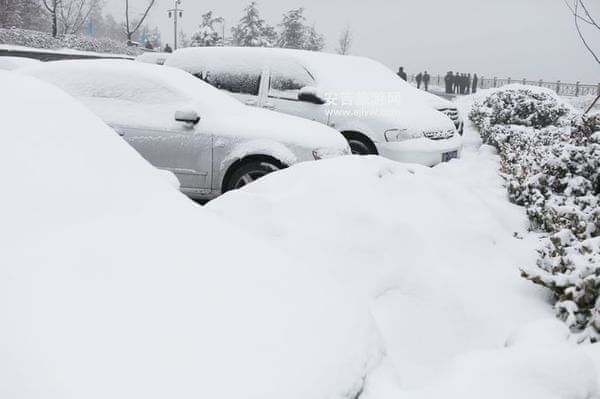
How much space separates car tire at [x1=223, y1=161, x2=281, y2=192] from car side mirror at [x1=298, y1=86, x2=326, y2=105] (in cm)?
201

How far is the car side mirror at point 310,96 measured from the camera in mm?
7500

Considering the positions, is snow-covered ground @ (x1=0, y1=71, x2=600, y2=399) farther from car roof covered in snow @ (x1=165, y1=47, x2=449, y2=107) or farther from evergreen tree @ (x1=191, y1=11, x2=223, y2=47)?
evergreen tree @ (x1=191, y1=11, x2=223, y2=47)

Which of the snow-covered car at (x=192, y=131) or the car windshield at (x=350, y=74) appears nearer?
the snow-covered car at (x=192, y=131)

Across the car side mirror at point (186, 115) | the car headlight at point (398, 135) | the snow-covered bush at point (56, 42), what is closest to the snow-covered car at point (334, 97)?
the car headlight at point (398, 135)

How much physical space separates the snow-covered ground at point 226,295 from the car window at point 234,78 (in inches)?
164

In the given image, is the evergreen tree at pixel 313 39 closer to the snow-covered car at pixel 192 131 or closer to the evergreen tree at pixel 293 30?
the evergreen tree at pixel 293 30

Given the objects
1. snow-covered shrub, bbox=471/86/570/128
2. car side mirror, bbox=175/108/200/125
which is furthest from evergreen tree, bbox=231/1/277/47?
car side mirror, bbox=175/108/200/125

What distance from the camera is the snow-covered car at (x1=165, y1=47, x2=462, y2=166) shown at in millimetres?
7332

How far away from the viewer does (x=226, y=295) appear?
1.93m

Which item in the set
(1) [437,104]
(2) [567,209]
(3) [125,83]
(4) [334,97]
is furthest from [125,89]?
(1) [437,104]

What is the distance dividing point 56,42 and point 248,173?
28.5m

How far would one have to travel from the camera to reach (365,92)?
797cm

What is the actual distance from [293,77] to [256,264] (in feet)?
19.4

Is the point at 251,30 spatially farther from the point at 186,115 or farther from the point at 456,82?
the point at 186,115
